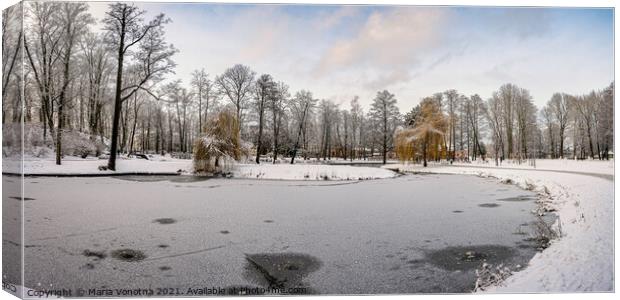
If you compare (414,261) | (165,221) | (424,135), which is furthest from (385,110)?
(165,221)

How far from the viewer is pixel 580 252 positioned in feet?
8.39

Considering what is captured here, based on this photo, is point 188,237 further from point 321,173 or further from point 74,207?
point 321,173

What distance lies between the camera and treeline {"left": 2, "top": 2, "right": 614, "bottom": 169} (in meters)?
2.87

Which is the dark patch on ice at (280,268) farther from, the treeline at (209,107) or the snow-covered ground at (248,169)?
the snow-covered ground at (248,169)

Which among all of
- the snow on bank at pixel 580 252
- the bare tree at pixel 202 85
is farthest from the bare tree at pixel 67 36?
the snow on bank at pixel 580 252

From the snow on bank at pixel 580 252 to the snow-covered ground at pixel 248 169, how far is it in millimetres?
2012

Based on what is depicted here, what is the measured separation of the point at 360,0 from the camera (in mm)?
2891

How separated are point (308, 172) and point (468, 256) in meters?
2.25

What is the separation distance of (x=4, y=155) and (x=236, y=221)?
2069mm

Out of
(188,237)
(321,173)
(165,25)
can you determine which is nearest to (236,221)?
(188,237)

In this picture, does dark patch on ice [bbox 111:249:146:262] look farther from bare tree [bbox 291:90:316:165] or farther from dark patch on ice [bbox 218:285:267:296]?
bare tree [bbox 291:90:316:165]

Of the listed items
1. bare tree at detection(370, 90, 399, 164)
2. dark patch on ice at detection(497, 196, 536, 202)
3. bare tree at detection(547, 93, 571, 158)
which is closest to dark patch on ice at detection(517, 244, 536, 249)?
→ bare tree at detection(547, 93, 571, 158)

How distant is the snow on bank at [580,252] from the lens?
2377 millimetres

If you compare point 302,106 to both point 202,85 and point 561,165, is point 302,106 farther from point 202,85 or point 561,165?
point 561,165
